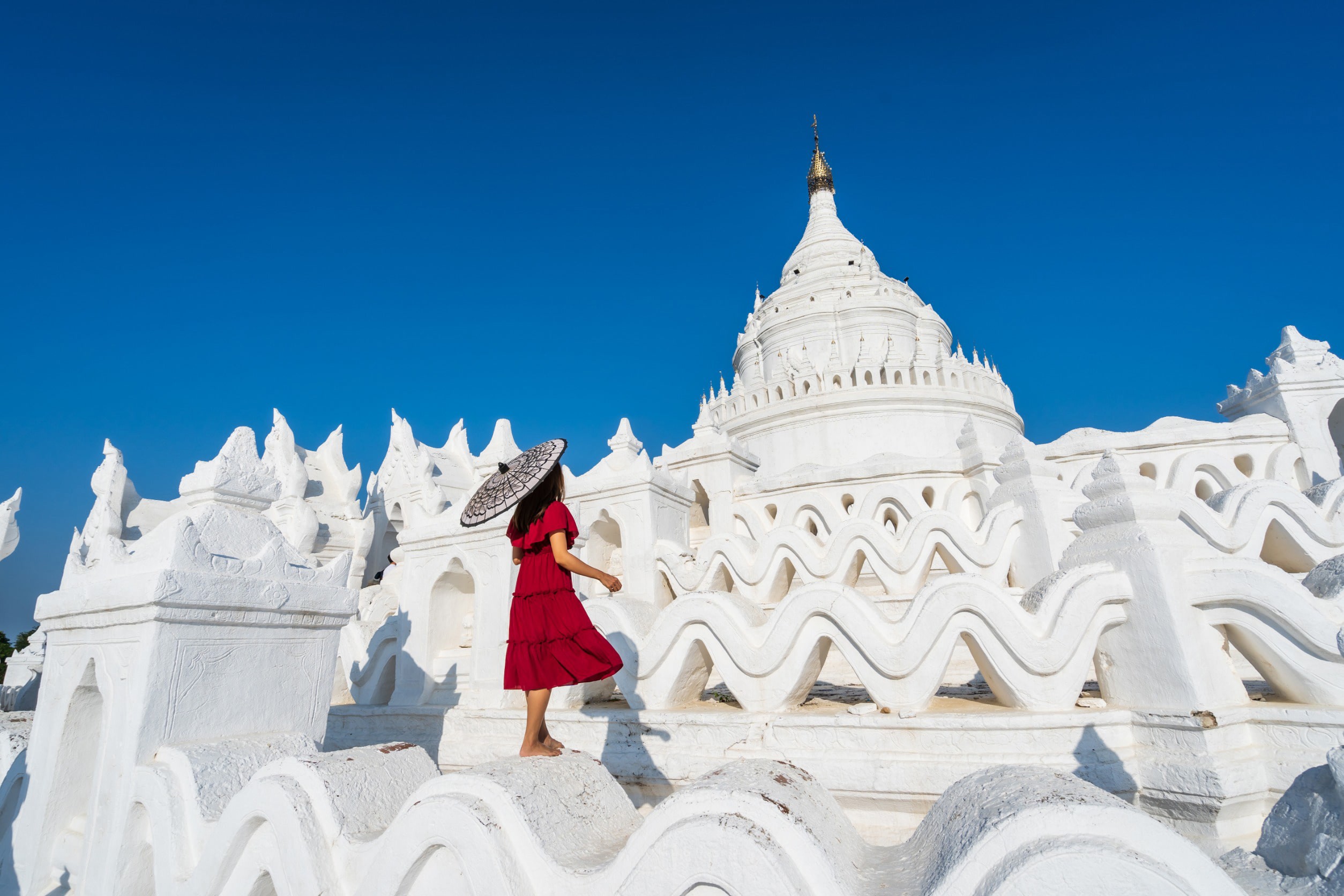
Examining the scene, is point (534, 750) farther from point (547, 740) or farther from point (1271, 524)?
point (1271, 524)

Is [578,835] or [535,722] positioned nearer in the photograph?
[578,835]

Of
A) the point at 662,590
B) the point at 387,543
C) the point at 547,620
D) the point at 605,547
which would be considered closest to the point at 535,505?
the point at 547,620

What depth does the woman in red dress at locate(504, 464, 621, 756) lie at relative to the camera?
11.5ft

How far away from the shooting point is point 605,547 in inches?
392

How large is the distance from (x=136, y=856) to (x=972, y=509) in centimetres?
1283

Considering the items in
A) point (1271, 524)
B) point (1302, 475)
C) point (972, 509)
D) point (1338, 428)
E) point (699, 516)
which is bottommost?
point (1271, 524)

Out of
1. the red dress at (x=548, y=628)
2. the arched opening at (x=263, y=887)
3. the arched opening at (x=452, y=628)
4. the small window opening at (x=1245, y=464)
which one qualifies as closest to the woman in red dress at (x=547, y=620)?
the red dress at (x=548, y=628)

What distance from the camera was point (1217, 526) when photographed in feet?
21.5

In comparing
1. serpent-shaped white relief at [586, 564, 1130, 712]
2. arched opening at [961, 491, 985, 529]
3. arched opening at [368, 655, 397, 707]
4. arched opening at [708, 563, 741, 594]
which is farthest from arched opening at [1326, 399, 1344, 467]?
arched opening at [368, 655, 397, 707]

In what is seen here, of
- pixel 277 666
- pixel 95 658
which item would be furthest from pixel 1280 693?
pixel 95 658

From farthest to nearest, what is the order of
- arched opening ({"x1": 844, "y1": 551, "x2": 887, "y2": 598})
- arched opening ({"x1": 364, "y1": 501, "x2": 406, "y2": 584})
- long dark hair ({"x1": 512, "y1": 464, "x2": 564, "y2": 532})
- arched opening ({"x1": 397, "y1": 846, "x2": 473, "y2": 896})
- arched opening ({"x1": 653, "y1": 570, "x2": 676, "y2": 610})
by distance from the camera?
arched opening ({"x1": 364, "y1": 501, "x2": 406, "y2": 584})
arched opening ({"x1": 653, "y1": 570, "x2": 676, "y2": 610})
arched opening ({"x1": 844, "y1": 551, "x2": 887, "y2": 598})
long dark hair ({"x1": 512, "y1": 464, "x2": 564, "y2": 532})
arched opening ({"x1": 397, "y1": 846, "x2": 473, "y2": 896})

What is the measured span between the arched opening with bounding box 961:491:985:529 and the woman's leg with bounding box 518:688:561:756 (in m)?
11.1

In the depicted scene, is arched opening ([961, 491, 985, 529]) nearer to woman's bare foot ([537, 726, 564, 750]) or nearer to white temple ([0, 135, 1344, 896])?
white temple ([0, 135, 1344, 896])

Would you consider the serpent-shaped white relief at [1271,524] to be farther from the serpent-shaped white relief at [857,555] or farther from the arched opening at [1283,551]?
the serpent-shaped white relief at [857,555]
